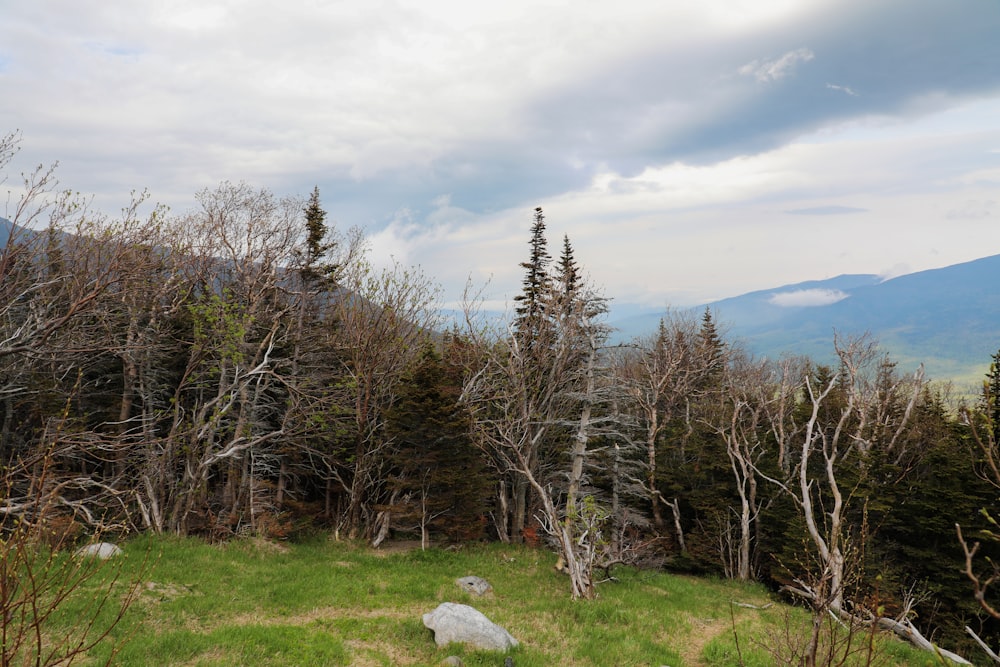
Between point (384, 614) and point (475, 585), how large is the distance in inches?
164

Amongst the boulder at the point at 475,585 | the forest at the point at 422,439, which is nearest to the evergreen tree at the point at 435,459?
the forest at the point at 422,439

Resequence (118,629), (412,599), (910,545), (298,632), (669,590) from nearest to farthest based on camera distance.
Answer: (118,629), (298,632), (412,599), (669,590), (910,545)

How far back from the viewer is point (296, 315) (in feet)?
79.2

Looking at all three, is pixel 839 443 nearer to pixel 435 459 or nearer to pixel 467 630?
pixel 435 459

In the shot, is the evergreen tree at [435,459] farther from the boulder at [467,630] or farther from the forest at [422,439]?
the boulder at [467,630]

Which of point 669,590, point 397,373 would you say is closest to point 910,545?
point 669,590

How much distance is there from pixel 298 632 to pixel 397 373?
1435cm

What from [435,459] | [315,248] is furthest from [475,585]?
[315,248]

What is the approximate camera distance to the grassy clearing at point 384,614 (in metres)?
11.2

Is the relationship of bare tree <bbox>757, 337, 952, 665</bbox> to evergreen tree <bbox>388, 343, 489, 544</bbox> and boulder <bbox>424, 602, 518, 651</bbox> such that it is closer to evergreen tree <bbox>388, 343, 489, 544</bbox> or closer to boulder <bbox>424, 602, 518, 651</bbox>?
boulder <bbox>424, 602, 518, 651</bbox>

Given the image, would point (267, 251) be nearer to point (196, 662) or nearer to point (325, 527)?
point (325, 527)

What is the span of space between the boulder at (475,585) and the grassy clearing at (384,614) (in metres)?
0.58

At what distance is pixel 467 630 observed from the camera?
12016 mm

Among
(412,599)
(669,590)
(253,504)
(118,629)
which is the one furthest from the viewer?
(253,504)
